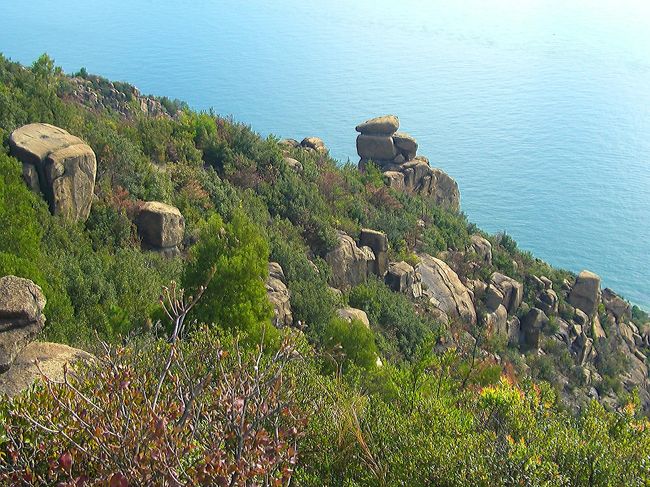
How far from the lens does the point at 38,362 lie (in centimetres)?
959

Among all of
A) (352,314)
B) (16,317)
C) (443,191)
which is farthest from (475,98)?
(16,317)

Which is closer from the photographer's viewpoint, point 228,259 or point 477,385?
point 228,259

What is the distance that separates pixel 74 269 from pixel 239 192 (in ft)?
39.5

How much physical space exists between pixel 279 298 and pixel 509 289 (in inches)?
742

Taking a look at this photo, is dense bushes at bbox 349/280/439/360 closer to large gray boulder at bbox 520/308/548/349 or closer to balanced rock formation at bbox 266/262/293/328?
balanced rock formation at bbox 266/262/293/328

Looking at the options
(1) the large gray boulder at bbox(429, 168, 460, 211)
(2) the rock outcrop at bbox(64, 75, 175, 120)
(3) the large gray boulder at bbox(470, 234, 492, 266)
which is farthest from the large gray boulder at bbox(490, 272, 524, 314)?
(2) the rock outcrop at bbox(64, 75, 175, 120)

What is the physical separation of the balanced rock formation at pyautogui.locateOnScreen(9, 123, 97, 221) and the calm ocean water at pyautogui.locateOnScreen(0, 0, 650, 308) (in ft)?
A: 225

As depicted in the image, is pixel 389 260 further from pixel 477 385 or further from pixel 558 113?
pixel 558 113

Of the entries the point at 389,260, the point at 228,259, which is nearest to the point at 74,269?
the point at 228,259

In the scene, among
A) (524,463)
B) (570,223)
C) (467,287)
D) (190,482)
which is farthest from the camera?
(570,223)

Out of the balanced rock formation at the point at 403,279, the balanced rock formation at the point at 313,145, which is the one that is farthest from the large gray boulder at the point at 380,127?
the balanced rock formation at the point at 403,279

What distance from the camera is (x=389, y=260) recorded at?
30344 mm

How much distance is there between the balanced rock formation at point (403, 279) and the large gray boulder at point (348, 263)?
45.2 inches

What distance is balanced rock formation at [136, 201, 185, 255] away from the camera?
812 inches
